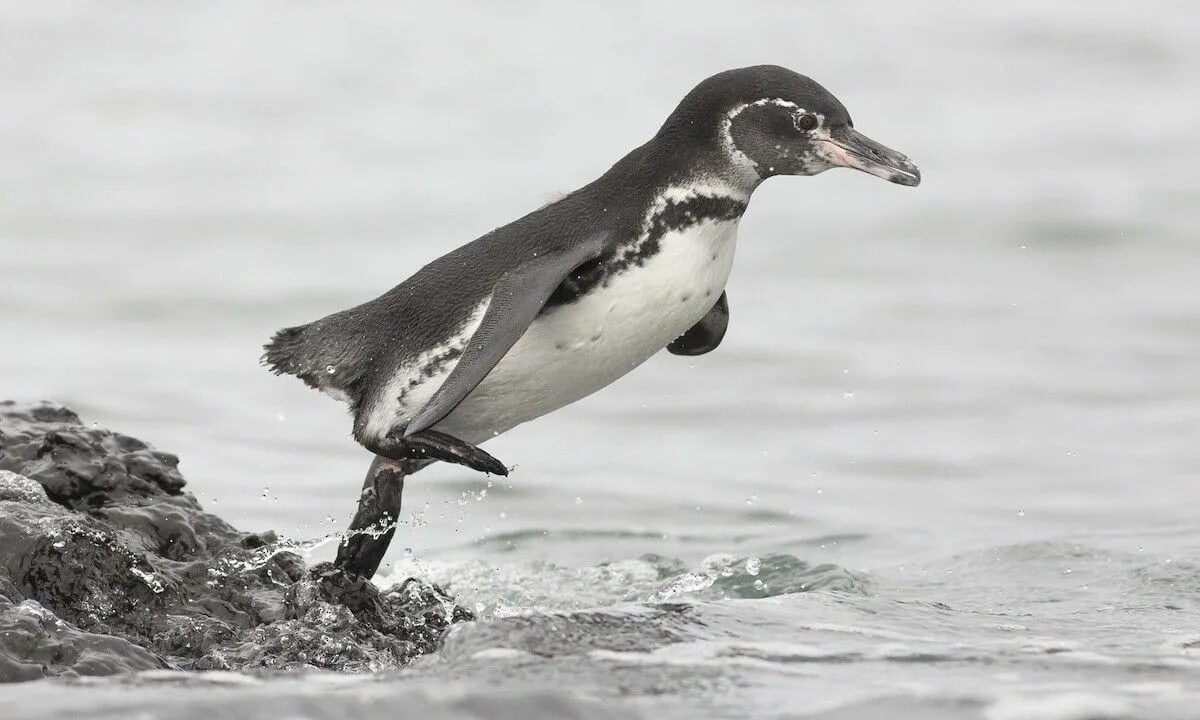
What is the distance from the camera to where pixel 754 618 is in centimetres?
463

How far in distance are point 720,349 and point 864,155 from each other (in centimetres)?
464

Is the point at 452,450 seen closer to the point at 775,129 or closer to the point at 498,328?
the point at 498,328

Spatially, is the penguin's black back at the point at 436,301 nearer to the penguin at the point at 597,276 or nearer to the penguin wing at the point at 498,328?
the penguin at the point at 597,276

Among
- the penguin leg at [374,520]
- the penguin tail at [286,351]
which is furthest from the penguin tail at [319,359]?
the penguin leg at [374,520]

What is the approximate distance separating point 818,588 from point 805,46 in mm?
8769

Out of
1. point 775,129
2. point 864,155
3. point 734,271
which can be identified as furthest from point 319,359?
point 734,271

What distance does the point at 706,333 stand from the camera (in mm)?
6059

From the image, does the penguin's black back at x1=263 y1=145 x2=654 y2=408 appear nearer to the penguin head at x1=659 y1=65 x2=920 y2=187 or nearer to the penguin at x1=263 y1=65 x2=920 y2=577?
the penguin at x1=263 y1=65 x2=920 y2=577

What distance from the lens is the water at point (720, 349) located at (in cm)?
427

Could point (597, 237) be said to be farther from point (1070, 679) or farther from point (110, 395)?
point (110, 395)

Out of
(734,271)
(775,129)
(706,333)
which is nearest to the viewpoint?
(775,129)

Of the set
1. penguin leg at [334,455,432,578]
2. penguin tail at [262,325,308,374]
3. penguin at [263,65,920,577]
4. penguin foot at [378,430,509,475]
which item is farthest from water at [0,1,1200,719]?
penguin tail at [262,325,308,374]

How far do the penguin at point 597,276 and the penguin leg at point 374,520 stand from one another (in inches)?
3.8

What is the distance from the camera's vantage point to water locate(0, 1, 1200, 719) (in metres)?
4.27
